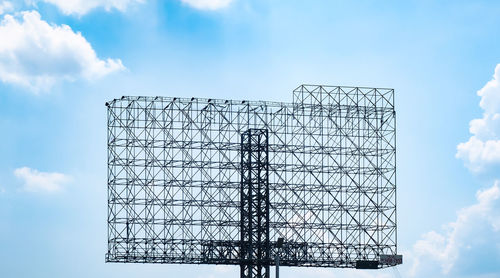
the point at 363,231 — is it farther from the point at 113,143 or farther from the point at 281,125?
the point at 113,143

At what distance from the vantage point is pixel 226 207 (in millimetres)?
58156

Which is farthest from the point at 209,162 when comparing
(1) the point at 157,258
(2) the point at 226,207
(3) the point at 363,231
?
(3) the point at 363,231

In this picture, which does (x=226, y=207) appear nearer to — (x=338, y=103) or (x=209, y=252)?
(x=209, y=252)

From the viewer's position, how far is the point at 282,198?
5916 centimetres

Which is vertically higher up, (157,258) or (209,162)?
(209,162)

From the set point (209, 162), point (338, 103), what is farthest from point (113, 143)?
point (338, 103)

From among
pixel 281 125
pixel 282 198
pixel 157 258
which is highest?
pixel 281 125

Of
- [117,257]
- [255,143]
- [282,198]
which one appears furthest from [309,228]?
[117,257]

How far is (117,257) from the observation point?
56750 millimetres

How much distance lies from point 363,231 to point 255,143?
895 cm

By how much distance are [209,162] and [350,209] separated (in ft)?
30.8

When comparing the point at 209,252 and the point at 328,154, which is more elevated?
the point at 328,154

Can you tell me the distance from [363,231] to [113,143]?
16.4 metres

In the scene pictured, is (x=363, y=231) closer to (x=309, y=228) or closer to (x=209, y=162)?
(x=309, y=228)
